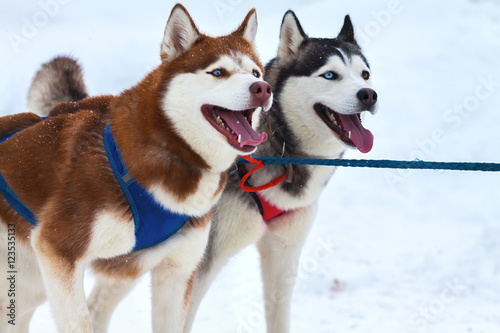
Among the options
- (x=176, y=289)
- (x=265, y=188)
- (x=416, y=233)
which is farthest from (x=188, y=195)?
(x=416, y=233)

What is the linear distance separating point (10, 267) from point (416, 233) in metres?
3.80

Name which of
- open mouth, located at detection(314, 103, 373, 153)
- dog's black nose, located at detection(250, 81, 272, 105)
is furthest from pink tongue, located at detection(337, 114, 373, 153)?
dog's black nose, located at detection(250, 81, 272, 105)

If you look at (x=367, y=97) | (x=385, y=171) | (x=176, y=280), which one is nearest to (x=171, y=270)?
(x=176, y=280)

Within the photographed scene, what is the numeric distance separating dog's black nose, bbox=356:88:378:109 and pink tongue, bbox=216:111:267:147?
0.72 metres

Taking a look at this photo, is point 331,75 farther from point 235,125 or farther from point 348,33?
point 235,125

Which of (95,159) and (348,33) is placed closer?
(95,159)

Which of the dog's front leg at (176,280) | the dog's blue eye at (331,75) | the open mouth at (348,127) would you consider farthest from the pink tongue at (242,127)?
the dog's blue eye at (331,75)

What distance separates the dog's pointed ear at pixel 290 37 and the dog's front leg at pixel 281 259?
84 cm

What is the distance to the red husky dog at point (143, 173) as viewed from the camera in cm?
186

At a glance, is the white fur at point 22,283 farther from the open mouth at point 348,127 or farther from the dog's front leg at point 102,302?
the open mouth at point 348,127

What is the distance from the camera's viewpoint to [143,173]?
1909 mm

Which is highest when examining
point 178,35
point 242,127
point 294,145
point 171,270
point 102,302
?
point 178,35

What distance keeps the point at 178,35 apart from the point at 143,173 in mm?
571

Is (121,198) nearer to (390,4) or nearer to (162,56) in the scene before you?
(162,56)
